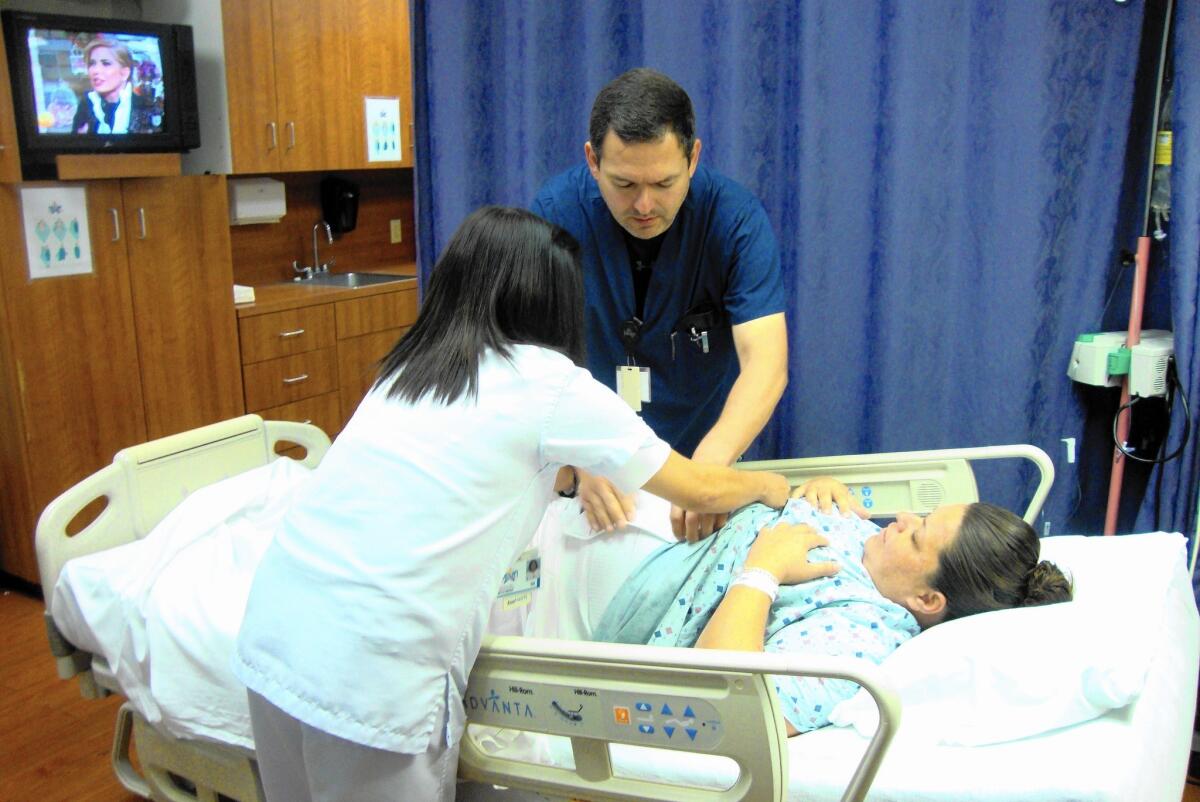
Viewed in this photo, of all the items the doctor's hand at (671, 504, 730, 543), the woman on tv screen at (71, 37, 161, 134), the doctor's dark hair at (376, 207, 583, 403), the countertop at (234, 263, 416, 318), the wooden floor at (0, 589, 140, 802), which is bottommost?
the wooden floor at (0, 589, 140, 802)

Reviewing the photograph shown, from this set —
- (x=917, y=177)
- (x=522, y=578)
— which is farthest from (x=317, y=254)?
(x=522, y=578)

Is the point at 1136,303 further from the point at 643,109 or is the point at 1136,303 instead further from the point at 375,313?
the point at 375,313

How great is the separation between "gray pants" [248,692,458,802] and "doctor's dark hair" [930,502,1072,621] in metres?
0.85

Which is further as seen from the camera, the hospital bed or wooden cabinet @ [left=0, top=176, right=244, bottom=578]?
wooden cabinet @ [left=0, top=176, right=244, bottom=578]

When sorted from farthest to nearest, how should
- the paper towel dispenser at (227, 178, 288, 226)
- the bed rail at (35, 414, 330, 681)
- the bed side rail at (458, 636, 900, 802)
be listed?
the paper towel dispenser at (227, 178, 288, 226), the bed rail at (35, 414, 330, 681), the bed side rail at (458, 636, 900, 802)

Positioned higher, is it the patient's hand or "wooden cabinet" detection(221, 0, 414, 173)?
"wooden cabinet" detection(221, 0, 414, 173)

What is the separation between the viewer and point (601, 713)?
1359mm

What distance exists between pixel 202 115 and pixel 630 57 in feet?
6.97

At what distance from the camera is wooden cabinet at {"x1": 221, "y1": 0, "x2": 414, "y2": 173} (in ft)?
12.9

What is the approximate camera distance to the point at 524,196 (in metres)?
2.82

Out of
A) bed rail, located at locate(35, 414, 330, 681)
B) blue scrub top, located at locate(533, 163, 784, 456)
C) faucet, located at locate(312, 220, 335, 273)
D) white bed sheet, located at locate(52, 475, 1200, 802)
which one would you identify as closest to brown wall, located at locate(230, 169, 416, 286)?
faucet, located at locate(312, 220, 335, 273)

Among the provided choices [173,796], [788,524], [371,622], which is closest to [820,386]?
[788,524]

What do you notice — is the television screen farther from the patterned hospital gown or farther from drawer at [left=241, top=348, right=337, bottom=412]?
the patterned hospital gown

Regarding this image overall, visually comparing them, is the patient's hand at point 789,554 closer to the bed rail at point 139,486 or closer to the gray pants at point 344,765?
the gray pants at point 344,765
